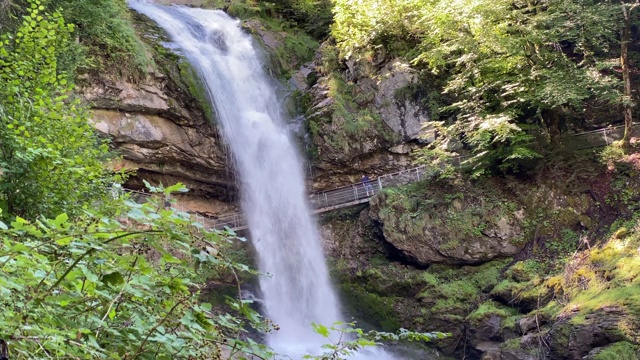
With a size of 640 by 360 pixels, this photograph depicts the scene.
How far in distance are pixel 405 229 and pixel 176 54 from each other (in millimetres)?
9355

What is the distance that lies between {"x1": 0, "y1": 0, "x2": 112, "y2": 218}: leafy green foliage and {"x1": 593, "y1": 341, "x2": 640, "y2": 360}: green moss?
760 cm

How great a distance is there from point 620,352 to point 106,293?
7.84 metres

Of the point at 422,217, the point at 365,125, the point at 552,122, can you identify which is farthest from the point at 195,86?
the point at 552,122

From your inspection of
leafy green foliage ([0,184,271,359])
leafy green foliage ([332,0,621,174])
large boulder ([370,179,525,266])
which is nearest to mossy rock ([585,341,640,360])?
large boulder ([370,179,525,266])

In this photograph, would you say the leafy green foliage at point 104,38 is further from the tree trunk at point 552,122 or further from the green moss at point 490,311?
the tree trunk at point 552,122

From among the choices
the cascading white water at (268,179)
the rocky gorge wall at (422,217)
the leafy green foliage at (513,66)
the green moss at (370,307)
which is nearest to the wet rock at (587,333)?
the rocky gorge wall at (422,217)

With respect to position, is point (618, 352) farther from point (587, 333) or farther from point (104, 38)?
point (104, 38)

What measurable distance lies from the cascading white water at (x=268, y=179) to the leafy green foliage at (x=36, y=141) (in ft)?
24.7

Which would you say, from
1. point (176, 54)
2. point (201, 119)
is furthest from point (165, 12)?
point (201, 119)

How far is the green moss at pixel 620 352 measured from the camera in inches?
272

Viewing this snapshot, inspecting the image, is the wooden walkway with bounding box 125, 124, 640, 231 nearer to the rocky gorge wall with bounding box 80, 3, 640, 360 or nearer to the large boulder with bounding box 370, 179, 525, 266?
the rocky gorge wall with bounding box 80, 3, 640, 360

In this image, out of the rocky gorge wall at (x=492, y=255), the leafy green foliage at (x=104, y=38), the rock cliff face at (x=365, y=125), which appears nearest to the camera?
the rocky gorge wall at (x=492, y=255)

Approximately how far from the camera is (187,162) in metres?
14.5

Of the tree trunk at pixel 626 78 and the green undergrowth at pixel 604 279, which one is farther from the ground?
the tree trunk at pixel 626 78
